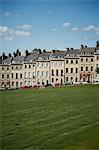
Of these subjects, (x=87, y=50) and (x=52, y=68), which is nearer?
(x=87, y=50)

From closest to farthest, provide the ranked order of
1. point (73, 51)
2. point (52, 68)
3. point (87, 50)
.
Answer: point (87, 50), point (73, 51), point (52, 68)

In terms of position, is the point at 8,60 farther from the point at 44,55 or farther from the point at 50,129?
the point at 50,129

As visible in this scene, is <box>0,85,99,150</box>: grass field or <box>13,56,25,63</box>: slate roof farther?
<box>13,56,25,63</box>: slate roof

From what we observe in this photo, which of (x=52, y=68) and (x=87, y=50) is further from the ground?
(x=87, y=50)

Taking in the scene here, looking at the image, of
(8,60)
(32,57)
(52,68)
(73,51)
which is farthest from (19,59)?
(73,51)

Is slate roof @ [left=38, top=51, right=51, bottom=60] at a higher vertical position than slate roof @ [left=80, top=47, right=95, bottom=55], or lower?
lower

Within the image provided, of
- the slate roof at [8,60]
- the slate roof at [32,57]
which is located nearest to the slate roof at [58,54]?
the slate roof at [32,57]

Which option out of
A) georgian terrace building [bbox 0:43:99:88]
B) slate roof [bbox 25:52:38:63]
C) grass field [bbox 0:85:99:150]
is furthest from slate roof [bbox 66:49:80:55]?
grass field [bbox 0:85:99:150]

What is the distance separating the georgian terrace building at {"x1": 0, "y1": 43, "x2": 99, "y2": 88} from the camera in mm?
78250

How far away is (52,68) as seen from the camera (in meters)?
82.7

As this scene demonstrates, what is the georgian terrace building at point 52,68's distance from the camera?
7825 cm

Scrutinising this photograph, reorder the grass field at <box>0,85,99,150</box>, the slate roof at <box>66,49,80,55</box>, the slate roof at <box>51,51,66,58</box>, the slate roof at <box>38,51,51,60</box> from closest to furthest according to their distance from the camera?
the grass field at <box>0,85,99,150</box> < the slate roof at <box>66,49,80,55</box> < the slate roof at <box>51,51,66,58</box> < the slate roof at <box>38,51,51,60</box>

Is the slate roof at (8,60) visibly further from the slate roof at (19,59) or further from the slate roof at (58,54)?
the slate roof at (58,54)

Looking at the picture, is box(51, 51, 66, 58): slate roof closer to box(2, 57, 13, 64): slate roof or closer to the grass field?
box(2, 57, 13, 64): slate roof
